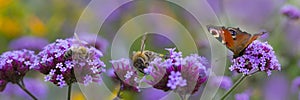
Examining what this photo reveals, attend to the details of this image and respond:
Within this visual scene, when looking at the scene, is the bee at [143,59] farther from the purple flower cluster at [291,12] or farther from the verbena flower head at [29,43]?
the verbena flower head at [29,43]

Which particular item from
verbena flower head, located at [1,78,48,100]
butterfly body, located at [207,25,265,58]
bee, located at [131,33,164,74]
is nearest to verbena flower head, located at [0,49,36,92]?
bee, located at [131,33,164,74]

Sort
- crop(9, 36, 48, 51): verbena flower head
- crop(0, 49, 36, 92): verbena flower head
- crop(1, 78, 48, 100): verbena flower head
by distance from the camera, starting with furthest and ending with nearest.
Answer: crop(9, 36, 48, 51): verbena flower head → crop(1, 78, 48, 100): verbena flower head → crop(0, 49, 36, 92): verbena flower head

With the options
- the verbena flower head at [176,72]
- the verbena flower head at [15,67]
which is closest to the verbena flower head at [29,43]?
the verbena flower head at [15,67]

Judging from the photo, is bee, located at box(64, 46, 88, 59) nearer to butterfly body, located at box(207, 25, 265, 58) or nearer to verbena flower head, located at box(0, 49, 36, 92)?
verbena flower head, located at box(0, 49, 36, 92)

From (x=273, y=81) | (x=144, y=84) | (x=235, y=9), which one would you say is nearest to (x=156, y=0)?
(x=235, y=9)

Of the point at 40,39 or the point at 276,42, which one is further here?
the point at 40,39

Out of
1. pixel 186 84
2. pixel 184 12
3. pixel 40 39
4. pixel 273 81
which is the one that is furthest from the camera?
pixel 184 12

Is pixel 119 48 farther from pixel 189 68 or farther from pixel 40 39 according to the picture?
pixel 189 68

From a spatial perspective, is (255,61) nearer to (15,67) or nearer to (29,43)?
(15,67)
